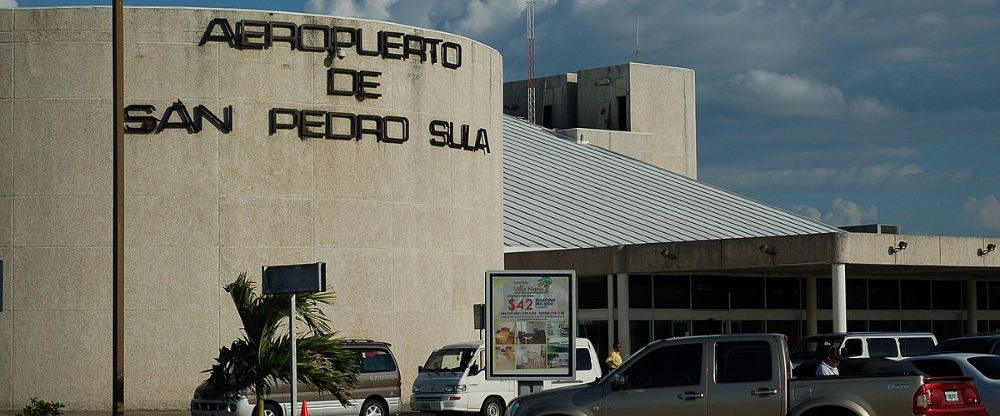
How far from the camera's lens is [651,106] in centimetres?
7175

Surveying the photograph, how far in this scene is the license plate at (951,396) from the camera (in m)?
18.0

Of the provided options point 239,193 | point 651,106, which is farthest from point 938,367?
point 651,106

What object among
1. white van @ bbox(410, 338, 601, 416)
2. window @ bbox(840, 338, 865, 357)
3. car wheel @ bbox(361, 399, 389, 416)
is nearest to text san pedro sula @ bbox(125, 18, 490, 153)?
white van @ bbox(410, 338, 601, 416)

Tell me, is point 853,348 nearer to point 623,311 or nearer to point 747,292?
point 623,311

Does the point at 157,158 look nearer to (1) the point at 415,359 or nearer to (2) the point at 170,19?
(2) the point at 170,19

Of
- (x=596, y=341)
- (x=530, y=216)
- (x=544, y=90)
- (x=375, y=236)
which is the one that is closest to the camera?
(x=375, y=236)

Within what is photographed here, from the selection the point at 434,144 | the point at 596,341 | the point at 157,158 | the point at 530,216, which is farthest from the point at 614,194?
the point at 157,158

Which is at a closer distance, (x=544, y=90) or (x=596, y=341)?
(x=596, y=341)

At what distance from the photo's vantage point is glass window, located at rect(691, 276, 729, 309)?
148ft

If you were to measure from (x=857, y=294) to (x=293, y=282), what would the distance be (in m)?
31.7

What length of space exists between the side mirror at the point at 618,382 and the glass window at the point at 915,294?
3279 cm

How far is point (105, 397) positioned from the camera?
32.4 m

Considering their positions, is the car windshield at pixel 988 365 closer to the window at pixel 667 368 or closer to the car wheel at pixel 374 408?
the window at pixel 667 368

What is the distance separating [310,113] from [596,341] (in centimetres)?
1449
